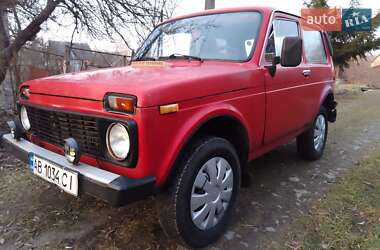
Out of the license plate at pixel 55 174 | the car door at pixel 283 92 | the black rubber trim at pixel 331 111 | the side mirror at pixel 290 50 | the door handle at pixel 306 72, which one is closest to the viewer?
the license plate at pixel 55 174

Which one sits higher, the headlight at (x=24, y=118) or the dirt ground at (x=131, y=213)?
the headlight at (x=24, y=118)

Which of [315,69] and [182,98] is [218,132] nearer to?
[182,98]

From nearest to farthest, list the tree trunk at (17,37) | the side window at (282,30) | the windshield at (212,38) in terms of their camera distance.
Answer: the windshield at (212,38)
the side window at (282,30)
the tree trunk at (17,37)

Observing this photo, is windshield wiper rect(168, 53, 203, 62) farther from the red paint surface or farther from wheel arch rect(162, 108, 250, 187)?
wheel arch rect(162, 108, 250, 187)

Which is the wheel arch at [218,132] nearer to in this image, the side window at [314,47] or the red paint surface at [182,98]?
the red paint surface at [182,98]

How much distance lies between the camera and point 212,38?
3195 millimetres

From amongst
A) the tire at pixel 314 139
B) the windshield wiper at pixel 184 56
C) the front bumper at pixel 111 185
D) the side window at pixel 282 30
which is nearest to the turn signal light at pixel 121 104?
the front bumper at pixel 111 185

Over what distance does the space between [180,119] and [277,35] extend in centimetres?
171

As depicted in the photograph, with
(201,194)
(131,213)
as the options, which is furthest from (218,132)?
(131,213)

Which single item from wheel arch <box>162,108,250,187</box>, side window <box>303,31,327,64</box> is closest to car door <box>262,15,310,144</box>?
side window <box>303,31,327,64</box>

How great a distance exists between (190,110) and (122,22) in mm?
5159

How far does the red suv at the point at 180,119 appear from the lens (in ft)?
6.83

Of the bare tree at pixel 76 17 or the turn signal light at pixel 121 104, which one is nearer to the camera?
the turn signal light at pixel 121 104

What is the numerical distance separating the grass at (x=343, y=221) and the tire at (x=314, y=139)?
0.69m
